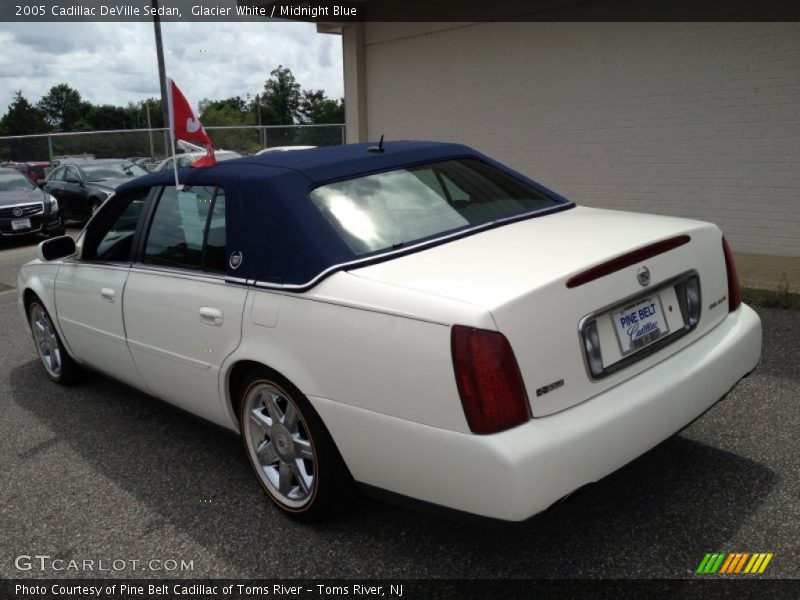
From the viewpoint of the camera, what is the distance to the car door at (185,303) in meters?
3.23

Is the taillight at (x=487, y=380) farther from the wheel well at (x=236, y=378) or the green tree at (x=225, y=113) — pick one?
the green tree at (x=225, y=113)

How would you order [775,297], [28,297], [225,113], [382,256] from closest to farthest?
[382,256]
[28,297]
[775,297]
[225,113]

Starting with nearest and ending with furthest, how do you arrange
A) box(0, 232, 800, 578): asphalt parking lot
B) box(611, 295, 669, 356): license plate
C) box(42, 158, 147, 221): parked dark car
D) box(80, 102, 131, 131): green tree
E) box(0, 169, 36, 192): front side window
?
box(611, 295, 669, 356): license plate < box(0, 232, 800, 578): asphalt parking lot < box(0, 169, 36, 192): front side window < box(42, 158, 147, 221): parked dark car < box(80, 102, 131, 131): green tree

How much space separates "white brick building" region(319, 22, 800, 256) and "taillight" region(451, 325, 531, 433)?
21.1 feet

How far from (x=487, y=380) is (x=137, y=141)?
23208 mm

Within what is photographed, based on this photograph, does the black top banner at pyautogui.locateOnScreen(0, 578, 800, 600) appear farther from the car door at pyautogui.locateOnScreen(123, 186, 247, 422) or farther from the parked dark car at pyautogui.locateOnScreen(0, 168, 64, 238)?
the parked dark car at pyautogui.locateOnScreen(0, 168, 64, 238)

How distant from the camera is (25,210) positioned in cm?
1335

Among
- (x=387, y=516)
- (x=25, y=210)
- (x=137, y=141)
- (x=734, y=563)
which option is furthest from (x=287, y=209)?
(x=137, y=141)

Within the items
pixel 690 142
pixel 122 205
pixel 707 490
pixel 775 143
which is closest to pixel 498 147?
pixel 690 142

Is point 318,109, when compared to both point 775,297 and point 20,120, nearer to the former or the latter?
point 20,120

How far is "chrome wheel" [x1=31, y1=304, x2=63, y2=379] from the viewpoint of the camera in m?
5.04

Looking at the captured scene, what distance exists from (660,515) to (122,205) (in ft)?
10.8

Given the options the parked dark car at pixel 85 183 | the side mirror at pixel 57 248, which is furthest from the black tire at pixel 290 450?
the parked dark car at pixel 85 183

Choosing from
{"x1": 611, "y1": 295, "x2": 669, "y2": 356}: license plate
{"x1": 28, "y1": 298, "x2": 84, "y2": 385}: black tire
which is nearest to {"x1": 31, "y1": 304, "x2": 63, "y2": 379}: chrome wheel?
{"x1": 28, "y1": 298, "x2": 84, "y2": 385}: black tire
